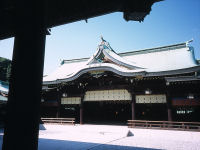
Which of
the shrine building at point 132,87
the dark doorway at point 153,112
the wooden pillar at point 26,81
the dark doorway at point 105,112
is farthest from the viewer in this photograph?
the dark doorway at point 105,112

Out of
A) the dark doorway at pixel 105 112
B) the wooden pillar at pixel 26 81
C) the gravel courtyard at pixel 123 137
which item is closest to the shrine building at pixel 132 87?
the dark doorway at pixel 105 112

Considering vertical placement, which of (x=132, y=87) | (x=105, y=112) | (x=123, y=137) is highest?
(x=132, y=87)

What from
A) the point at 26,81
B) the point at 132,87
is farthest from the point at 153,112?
the point at 26,81

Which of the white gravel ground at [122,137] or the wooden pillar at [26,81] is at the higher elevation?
the wooden pillar at [26,81]

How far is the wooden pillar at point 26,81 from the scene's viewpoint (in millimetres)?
1589

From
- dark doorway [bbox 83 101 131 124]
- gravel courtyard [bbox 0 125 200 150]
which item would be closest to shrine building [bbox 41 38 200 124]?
dark doorway [bbox 83 101 131 124]

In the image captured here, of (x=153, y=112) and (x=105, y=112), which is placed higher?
(x=153, y=112)

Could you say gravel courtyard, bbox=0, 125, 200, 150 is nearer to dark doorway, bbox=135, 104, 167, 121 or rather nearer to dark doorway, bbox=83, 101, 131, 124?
dark doorway, bbox=135, 104, 167, 121

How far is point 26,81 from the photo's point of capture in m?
1.68

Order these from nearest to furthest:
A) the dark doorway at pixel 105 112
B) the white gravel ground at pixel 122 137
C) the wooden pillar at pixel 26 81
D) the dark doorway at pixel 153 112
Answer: the wooden pillar at pixel 26 81 < the white gravel ground at pixel 122 137 < the dark doorway at pixel 153 112 < the dark doorway at pixel 105 112

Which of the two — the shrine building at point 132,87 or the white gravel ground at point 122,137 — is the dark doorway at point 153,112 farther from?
the white gravel ground at point 122,137

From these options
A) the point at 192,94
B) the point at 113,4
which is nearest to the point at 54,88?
the point at 192,94

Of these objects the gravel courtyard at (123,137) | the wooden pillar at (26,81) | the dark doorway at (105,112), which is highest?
the wooden pillar at (26,81)

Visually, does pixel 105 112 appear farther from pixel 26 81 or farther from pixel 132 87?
pixel 26 81
